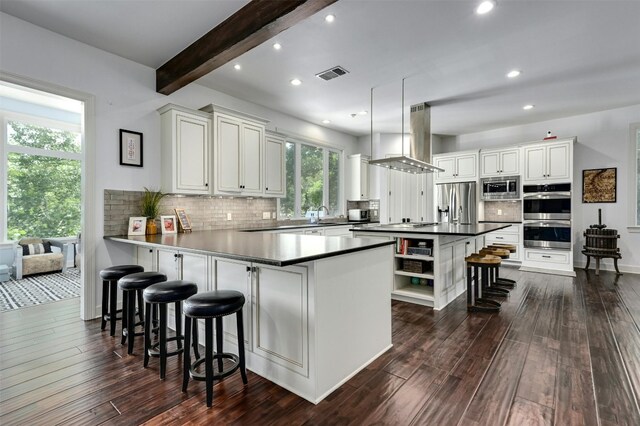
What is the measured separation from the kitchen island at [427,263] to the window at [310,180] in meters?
1.96

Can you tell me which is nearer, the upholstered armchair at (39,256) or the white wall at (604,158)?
the upholstered armchair at (39,256)

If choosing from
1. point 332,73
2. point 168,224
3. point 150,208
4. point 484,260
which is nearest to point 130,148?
point 150,208

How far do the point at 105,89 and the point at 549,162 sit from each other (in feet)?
23.3

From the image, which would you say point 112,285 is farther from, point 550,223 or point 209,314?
point 550,223

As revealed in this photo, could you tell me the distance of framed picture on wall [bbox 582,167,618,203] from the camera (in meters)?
5.52

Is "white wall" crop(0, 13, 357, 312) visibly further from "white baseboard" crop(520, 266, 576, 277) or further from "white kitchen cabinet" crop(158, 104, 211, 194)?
"white baseboard" crop(520, 266, 576, 277)

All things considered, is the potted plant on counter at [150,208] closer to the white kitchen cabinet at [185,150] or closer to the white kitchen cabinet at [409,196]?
the white kitchen cabinet at [185,150]

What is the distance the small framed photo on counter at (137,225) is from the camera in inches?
135

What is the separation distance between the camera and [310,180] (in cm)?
621

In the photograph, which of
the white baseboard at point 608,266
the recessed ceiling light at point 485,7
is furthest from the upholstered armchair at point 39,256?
the white baseboard at point 608,266

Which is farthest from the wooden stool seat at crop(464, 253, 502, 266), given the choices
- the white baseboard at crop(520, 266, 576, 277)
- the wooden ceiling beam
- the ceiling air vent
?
the wooden ceiling beam

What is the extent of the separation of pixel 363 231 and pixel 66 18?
149 inches

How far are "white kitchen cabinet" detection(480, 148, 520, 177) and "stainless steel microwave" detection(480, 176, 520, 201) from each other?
4.1 inches

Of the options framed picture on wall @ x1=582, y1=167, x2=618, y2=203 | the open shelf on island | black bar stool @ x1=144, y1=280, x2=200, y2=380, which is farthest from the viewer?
framed picture on wall @ x1=582, y1=167, x2=618, y2=203
